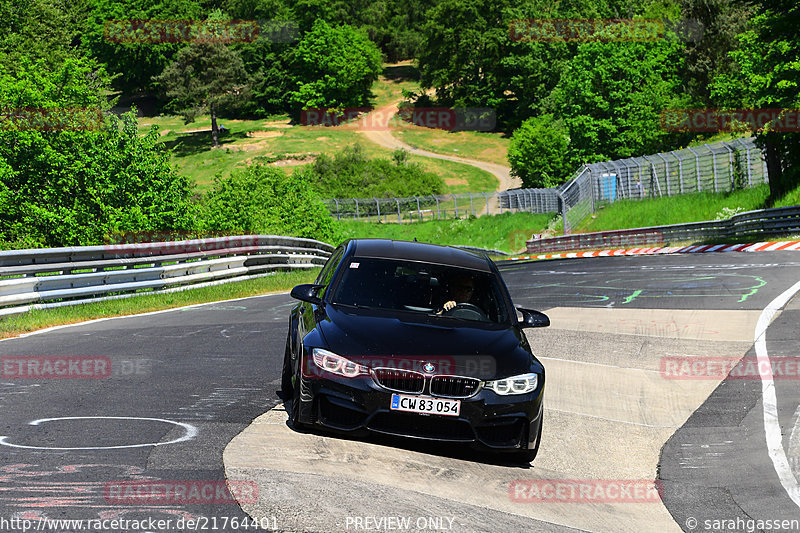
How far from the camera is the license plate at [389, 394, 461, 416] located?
22.2ft

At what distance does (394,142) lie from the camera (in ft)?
371

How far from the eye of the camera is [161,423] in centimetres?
719

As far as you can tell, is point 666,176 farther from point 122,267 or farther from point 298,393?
point 298,393

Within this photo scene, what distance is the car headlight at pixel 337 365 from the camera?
6828 mm

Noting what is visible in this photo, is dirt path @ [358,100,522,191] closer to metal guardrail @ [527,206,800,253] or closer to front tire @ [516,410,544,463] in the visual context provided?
metal guardrail @ [527,206,800,253]

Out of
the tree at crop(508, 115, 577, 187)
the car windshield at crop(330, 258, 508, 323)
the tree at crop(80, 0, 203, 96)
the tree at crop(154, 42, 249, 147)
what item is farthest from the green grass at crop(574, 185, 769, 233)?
the tree at crop(80, 0, 203, 96)

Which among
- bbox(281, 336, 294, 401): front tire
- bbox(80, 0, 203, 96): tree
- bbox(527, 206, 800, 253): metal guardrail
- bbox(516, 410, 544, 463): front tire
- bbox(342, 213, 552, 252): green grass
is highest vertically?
bbox(80, 0, 203, 96): tree

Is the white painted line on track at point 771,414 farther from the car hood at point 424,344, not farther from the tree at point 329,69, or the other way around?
the tree at point 329,69

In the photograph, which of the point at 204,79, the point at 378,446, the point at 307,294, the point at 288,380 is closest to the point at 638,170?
the point at 288,380

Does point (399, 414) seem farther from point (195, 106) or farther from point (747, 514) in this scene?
point (195, 106)

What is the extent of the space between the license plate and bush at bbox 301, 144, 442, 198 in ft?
258

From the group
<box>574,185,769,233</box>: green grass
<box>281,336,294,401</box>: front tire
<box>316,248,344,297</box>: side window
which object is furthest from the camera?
<box>574,185,769,233</box>: green grass

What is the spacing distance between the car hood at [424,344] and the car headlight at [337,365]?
1.7 inches

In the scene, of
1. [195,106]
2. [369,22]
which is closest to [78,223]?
[195,106]
